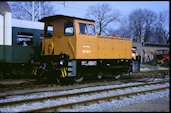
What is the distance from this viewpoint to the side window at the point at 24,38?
11609 mm

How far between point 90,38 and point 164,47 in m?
33.3

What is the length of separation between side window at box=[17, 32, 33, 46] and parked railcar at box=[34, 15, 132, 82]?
136 centimetres

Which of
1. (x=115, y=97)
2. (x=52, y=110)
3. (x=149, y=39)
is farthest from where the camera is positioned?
(x=149, y=39)

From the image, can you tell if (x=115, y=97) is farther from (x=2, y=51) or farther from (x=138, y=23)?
(x=138, y=23)

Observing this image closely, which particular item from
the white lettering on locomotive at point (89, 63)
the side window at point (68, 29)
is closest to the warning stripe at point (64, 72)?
the white lettering on locomotive at point (89, 63)

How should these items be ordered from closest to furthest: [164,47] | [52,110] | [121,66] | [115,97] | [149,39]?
1. [52,110]
2. [115,97]
3. [121,66]
4. [164,47]
5. [149,39]

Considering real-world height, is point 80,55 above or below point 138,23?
below

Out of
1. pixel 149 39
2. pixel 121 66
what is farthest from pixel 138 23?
pixel 121 66

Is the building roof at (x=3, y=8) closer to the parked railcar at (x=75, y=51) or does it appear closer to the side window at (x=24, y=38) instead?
the side window at (x=24, y=38)

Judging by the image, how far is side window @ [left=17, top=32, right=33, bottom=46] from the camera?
457 inches

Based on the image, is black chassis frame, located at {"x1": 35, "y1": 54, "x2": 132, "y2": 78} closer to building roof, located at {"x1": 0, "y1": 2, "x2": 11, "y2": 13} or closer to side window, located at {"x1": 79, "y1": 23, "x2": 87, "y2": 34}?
side window, located at {"x1": 79, "y1": 23, "x2": 87, "y2": 34}

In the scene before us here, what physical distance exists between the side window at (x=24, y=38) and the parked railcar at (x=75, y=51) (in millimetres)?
1355

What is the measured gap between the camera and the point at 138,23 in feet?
179

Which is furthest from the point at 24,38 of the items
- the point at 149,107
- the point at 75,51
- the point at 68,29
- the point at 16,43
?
the point at 149,107
